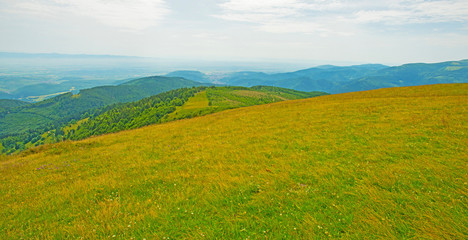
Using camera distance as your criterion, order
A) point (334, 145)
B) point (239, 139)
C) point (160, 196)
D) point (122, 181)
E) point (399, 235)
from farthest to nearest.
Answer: point (239, 139)
point (334, 145)
point (122, 181)
point (160, 196)
point (399, 235)

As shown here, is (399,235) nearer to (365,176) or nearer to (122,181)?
(365,176)

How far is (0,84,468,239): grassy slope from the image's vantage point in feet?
19.6

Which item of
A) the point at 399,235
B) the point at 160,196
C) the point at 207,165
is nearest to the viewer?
the point at 399,235

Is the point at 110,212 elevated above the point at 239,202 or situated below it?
below

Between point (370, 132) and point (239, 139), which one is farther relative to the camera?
point (239, 139)

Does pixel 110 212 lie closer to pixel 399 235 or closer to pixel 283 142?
pixel 399 235

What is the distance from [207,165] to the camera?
1146 cm

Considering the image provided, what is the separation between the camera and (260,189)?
324 inches

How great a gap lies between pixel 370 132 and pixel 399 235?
458 inches

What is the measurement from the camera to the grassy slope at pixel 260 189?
5.98m

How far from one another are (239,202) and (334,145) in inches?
344

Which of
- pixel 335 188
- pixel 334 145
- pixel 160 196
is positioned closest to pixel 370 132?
pixel 334 145

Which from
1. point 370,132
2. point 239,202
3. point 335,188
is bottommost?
point 239,202

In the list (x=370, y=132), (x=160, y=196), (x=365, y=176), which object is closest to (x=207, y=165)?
(x=160, y=196)
